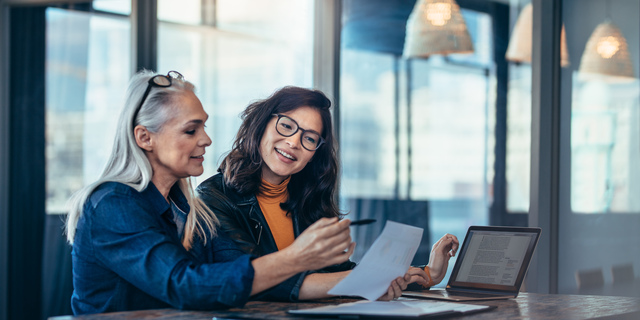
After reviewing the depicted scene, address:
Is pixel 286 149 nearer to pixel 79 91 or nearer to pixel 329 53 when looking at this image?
pixel 329 53

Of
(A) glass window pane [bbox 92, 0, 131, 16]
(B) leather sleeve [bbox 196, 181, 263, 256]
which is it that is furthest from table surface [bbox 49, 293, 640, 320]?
(A) glass window pane [bbox 92, 0, 131, 16]

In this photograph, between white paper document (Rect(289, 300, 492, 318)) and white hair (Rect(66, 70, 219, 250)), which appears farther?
white hair (Rect(66, 70, 219, 250))

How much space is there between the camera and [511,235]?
2.11m

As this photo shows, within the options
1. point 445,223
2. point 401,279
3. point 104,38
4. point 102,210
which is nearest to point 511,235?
point 401,279

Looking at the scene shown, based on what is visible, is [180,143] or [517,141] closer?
[180,143]

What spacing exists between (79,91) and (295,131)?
2.42 meters

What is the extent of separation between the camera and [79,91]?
169 inches

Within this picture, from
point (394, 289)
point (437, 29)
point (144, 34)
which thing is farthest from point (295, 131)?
point (144, 34)

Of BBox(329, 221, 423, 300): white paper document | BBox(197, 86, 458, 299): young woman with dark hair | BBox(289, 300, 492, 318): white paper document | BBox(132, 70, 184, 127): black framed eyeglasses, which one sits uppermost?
BBox(132, 70, 184, 127): black framed eyeglasses

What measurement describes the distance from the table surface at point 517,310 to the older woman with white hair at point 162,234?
0.12 ft

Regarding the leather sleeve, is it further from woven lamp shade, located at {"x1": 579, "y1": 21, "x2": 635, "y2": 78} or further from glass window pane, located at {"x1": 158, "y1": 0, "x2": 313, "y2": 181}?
glass window pane, located at {"x1": 158, "y1": 0, "x2": 313, "y2": 181}

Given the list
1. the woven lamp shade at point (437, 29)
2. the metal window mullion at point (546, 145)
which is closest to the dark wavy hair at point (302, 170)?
the metal window mullion at point (546, 145)

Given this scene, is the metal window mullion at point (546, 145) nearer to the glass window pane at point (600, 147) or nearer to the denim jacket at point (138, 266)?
the glass window pane at point (600, 147)

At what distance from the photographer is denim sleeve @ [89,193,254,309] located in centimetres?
155
